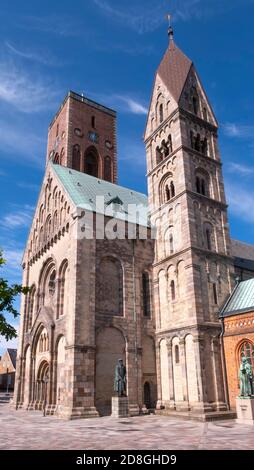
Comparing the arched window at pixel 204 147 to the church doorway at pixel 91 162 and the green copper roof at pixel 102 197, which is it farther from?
the church doorway at pixel 91 162

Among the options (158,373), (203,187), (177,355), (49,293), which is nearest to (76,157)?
(49,293)

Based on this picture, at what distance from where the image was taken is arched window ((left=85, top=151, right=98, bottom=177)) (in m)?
55.0

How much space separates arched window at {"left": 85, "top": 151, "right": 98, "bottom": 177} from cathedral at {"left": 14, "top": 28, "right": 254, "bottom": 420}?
14346mm

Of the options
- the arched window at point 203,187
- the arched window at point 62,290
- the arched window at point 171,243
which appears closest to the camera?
the arched window at point 62,290

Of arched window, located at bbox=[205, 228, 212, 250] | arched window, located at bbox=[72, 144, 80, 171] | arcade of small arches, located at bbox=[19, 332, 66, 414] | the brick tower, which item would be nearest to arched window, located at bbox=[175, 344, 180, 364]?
arched window, located at bbox=[205, 228, 212, 250]

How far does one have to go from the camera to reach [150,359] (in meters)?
31.1

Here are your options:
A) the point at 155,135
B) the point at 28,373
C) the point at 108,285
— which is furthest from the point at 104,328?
the point at 155,135

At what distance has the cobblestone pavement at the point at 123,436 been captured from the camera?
1458cm

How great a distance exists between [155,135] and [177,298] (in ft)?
54.1

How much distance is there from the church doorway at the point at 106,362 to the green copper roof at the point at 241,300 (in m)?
8.22

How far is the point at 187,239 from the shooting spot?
1168 inches

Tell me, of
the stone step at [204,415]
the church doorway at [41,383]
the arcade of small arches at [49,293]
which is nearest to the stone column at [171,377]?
the stone step at [204,415]

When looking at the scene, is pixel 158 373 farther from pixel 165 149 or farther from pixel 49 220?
pixel 165 149
